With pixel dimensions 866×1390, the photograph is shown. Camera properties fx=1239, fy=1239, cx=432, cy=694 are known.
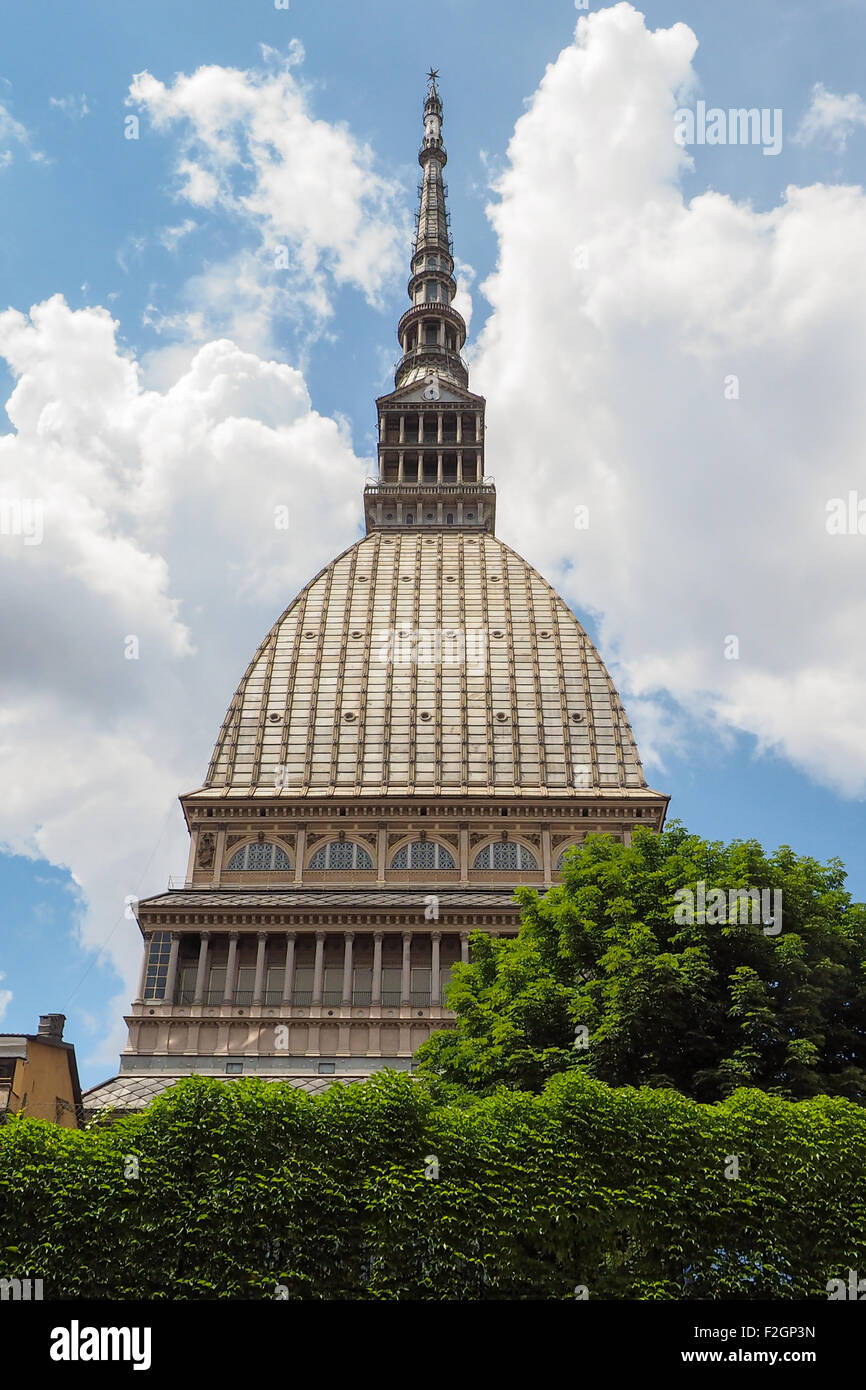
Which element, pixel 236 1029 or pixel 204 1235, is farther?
pixel 236 1029

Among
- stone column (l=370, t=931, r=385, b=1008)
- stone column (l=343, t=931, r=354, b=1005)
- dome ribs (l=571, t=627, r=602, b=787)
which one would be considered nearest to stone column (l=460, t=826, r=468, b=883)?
stone column (l=370, t=931, r=385, b=1008)

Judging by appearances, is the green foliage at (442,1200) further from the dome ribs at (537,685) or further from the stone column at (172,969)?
the dome ribs at (537,685)

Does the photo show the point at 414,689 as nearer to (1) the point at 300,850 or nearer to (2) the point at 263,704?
(2) the point at 263,704

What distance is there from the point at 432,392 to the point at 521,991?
81.2m

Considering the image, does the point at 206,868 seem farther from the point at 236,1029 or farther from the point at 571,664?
the point at 571,664

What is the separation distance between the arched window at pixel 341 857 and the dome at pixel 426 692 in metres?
3.44

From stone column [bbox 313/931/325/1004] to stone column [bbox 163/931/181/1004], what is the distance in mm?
7527

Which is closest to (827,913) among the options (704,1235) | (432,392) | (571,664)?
(704,1235)

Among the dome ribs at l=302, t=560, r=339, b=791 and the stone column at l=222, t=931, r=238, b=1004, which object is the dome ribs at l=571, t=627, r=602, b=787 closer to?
the dome ribs at l=302, t=560, r=339, b=791

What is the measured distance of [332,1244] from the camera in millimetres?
24203

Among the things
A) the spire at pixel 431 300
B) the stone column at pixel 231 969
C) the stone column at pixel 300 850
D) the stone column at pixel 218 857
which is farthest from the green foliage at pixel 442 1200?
the spire at pixel 431 300

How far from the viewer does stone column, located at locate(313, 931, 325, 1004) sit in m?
65.6

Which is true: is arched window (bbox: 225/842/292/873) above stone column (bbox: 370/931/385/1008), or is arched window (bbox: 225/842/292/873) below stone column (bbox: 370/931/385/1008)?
above
